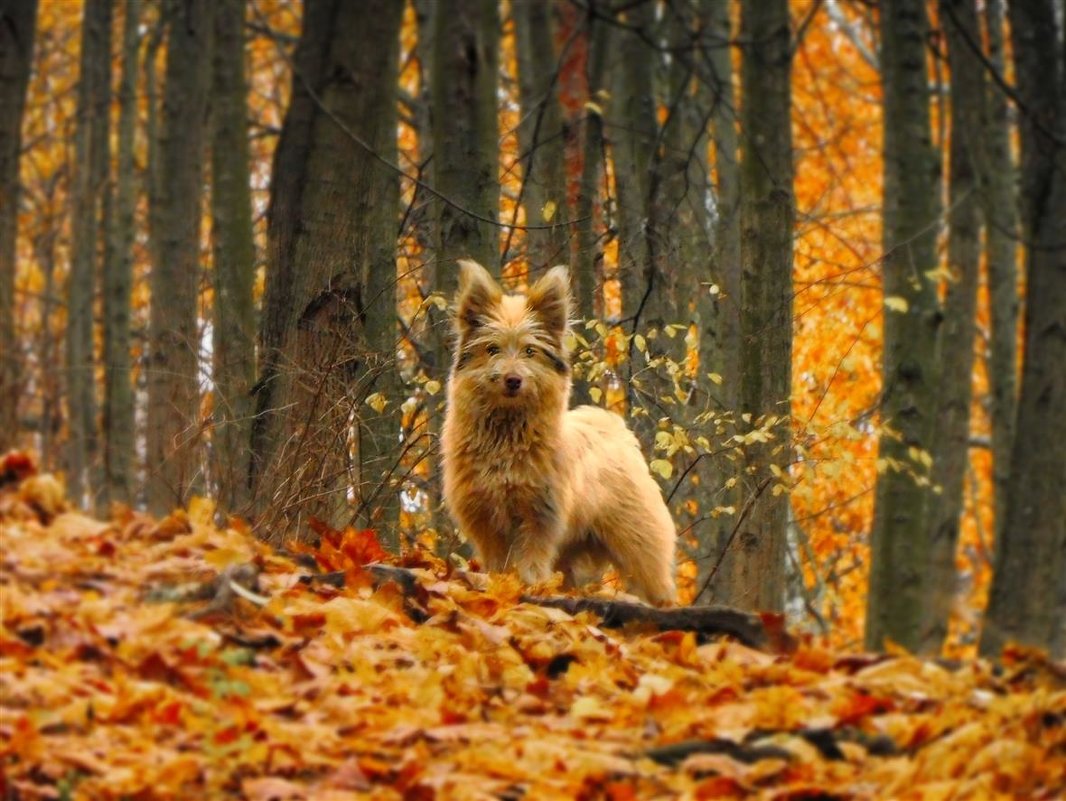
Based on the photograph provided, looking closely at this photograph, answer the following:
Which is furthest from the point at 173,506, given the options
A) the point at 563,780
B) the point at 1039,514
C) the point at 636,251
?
the point at 636,251

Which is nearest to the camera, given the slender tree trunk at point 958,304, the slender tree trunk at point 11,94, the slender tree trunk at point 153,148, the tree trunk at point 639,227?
the slender tree trunk at point 11,94

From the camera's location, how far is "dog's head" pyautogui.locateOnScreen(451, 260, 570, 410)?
9.66 meters

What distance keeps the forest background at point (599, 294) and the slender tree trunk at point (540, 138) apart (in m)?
0.05

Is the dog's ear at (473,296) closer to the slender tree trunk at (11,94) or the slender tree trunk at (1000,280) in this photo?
the slender tree trunk at (11,94)

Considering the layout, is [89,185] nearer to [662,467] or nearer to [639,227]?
[639,227]

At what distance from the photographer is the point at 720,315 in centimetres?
1653

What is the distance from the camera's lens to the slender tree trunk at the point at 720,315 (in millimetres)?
14047

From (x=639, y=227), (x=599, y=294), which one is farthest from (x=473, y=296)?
(x=639, y=227)

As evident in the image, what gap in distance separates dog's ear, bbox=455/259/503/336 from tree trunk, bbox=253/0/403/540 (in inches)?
24.9

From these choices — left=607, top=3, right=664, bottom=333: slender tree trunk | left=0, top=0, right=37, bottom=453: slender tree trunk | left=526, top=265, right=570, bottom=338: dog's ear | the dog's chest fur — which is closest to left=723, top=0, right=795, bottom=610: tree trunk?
left=526, top=265, right=570, bottom=338: dog's ear

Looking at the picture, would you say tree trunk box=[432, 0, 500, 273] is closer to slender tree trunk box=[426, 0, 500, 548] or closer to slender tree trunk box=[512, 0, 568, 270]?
slender tree trunk box=[426, 0, 500, 548]

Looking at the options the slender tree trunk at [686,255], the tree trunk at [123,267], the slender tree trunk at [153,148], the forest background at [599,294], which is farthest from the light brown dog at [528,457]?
the tree trunk at [123,267]

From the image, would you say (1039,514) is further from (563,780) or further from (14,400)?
(14,400)

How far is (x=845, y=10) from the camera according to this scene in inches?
1214
